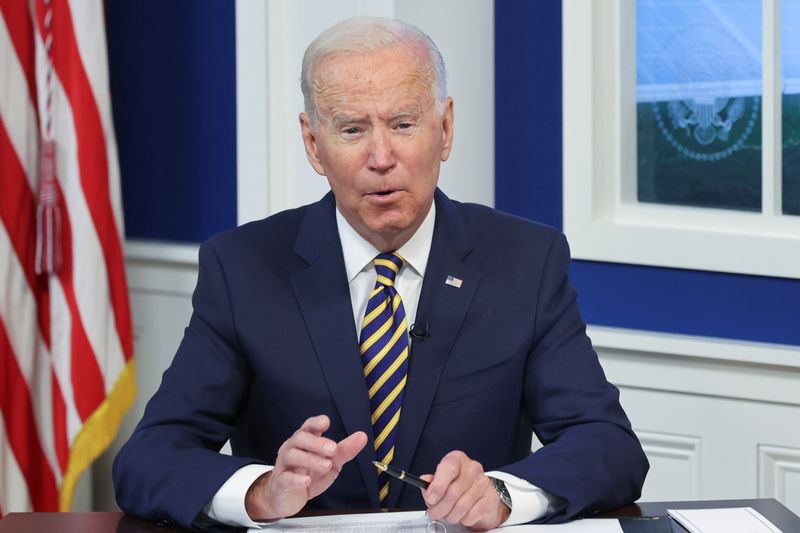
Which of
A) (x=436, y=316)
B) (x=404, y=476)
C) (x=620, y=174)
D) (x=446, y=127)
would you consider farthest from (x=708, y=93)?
A: (x=404, y=476)

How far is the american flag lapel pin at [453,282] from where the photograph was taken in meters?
2.24

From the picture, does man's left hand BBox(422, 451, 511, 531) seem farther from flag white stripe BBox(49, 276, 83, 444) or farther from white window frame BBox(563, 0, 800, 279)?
flag white stripe BBox(49, 276, 83, 444)

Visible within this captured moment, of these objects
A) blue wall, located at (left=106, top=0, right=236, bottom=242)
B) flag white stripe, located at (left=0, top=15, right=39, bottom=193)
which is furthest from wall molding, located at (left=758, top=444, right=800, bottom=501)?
flag white stripe, located at (left=0, top=15, right=39, bottom=193)

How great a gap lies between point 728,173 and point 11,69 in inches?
75.2

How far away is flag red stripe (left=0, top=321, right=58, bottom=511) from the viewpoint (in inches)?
137

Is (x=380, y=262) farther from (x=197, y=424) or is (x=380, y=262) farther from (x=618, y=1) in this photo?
(x=618, y=1)

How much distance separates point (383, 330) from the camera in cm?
217

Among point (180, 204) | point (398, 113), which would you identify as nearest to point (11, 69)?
point (180, 204)

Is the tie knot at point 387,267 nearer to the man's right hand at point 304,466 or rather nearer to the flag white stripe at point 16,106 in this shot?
the man's right hand at point 304,466

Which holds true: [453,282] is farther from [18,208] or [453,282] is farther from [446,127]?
[18,208]

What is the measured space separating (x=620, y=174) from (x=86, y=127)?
4.78 ft

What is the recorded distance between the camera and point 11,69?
345 cm

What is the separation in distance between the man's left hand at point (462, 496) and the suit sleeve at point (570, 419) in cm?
10

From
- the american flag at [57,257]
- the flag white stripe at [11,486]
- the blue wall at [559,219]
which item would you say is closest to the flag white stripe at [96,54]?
the american flag at [57,257]
